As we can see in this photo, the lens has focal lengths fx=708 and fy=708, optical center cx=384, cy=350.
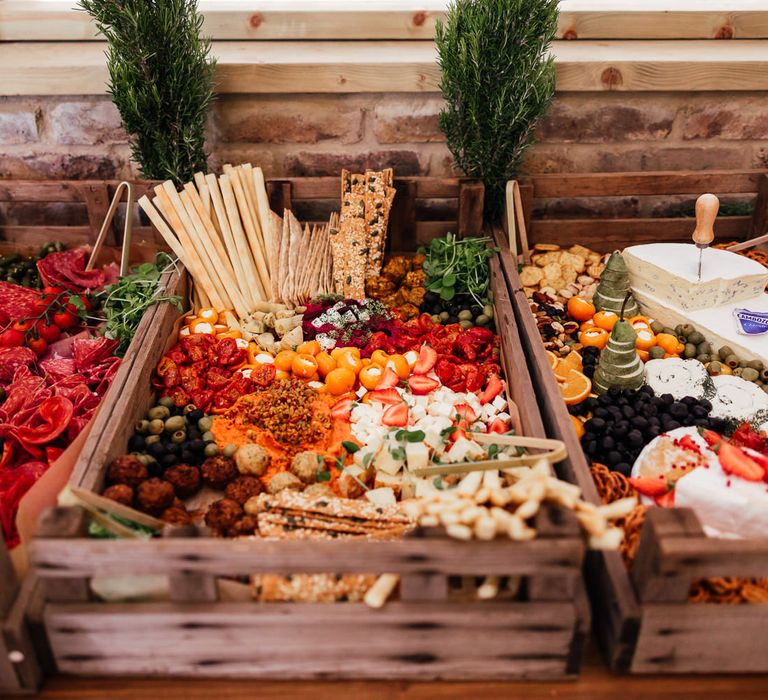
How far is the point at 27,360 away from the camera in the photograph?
2.60 meters

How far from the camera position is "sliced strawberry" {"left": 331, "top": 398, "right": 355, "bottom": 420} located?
236 centimetres

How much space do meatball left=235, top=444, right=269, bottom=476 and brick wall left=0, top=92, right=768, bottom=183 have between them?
1674 millimetres

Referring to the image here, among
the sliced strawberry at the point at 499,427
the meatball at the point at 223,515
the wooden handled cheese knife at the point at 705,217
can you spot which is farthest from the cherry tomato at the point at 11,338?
the wooden handled cheese knife at the point at 705,217

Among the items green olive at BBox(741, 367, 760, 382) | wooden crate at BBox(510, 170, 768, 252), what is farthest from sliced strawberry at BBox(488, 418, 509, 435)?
wooden crate at BBox(510, 170, 768, 252)

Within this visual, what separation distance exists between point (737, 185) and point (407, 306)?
1.59 metres

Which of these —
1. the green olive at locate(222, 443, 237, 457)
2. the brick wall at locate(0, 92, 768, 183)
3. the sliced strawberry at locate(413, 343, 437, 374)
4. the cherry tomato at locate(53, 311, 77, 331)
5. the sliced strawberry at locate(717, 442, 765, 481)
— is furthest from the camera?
the brick wall at locate(0, 92, 768, 183)

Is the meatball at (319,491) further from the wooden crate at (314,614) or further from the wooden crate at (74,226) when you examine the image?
the wooden crate at (74,226)

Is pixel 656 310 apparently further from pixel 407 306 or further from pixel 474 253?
pixel 407 306

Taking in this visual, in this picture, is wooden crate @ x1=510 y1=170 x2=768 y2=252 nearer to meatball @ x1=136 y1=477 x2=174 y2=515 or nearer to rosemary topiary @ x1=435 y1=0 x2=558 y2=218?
rosemary topiary @ x1=435 y1=0 x2=558 y2=218

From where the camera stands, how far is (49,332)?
2.74 meters

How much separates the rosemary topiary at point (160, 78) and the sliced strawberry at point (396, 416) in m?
1.43

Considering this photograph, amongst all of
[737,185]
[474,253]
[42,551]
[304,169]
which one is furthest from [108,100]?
[737,185]

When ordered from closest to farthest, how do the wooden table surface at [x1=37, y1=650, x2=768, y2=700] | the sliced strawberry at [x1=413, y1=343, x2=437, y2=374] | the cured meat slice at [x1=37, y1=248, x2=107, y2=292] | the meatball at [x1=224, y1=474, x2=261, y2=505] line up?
the wooden table surface at [x1=37, y1=650, x2=768, y2=700] < the meatball at [x1=224, y1=474, x2=261, y2=505] < the sliced strawberry at [x1=413, y1=343, x2=437, y2=374] < the cured meat slice at [x1=37, y1=248, x2=107, y2=292]

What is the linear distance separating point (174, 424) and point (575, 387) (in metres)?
1.33
